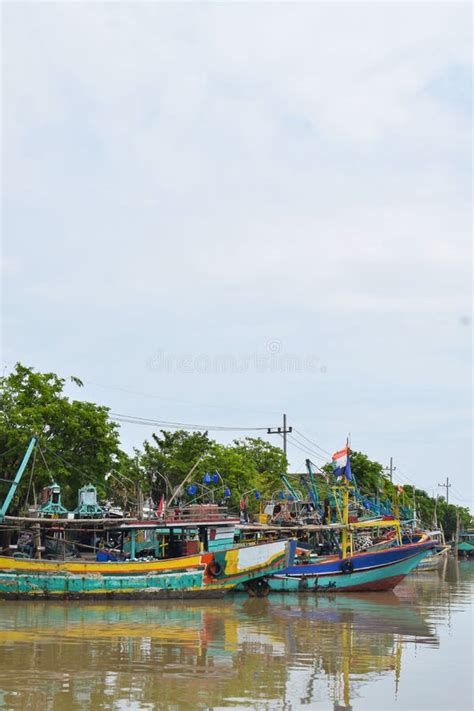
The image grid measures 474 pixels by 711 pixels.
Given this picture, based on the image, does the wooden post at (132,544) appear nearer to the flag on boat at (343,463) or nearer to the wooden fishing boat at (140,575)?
the wooden fishing boat at (140,575)

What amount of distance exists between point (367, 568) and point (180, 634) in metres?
18.0

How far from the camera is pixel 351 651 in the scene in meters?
21.9

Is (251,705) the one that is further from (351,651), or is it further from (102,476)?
(102,476)

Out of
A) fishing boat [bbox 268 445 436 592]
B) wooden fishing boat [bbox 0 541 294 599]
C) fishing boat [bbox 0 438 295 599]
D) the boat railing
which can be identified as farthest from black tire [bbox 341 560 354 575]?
the boat railing

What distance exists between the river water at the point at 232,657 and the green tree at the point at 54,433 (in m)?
10.4

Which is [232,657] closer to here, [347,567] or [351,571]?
[347,567]

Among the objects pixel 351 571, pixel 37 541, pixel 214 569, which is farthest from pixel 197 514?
pixel 351 571

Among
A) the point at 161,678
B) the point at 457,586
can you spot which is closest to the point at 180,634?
the point at 161,678

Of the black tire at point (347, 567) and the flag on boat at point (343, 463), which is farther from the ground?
the flag on boat at point (343, 463)

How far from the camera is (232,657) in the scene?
20.4m

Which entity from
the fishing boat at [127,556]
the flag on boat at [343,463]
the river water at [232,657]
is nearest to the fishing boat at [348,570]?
the flag on boat at [343,463]

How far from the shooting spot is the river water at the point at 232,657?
15984mm

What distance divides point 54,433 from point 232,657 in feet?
80.2

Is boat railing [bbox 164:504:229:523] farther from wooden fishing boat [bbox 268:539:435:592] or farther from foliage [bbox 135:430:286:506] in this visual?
foliage [bbox 135:430:286:506]
